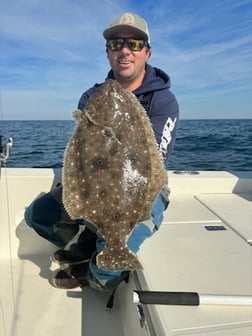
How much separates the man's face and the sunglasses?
22mm

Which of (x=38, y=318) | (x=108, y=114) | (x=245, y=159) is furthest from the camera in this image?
(x=245, y=159)

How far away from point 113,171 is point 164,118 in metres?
0.98

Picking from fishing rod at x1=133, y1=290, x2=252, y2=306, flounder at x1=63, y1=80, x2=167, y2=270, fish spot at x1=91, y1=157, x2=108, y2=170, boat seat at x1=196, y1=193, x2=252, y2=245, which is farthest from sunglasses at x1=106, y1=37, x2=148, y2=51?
fishing rod at x1=133, y1=290, x2=252, y2=306

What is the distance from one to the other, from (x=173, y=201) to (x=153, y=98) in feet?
4.05

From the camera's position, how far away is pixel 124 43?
2570 millimetres

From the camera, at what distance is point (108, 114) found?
1.89m

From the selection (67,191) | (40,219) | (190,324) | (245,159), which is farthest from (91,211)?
(245,159)

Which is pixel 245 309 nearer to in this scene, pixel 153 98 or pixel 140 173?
pixel 140 173

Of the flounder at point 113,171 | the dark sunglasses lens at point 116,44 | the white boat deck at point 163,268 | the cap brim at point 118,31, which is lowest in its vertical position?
the white boat deck at point 163,268

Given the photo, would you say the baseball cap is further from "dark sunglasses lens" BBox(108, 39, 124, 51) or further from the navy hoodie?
the navy hoodie

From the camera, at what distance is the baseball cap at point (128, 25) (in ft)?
8.28

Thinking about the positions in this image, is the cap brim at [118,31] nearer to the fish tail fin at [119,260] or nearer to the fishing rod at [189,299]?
the fish tail fin at [119,260]

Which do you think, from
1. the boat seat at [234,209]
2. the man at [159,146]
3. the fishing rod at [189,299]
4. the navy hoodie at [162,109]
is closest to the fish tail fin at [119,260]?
the fishing rod at [189,299]

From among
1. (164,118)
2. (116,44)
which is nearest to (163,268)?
(164,118)
